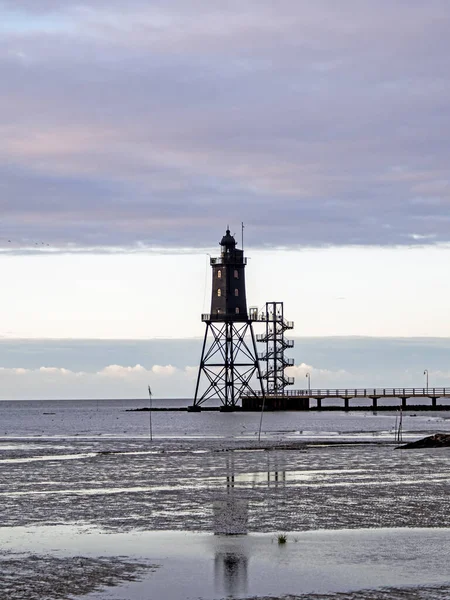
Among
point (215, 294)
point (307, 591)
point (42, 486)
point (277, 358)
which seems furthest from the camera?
point (277, 358)

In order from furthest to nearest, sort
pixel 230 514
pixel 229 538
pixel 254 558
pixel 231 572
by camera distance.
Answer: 1. pixel 230 514
2. pixel 229 538
3. pixel 254 558
4. pixel 231 572

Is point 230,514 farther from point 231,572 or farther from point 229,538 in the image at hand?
point 231,572

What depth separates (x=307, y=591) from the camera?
16.7 metres

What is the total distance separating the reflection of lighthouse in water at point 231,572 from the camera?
1691 centimetres

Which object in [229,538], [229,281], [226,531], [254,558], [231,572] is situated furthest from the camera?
[229,281]

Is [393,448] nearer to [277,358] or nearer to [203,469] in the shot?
[203,469]

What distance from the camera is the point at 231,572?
59.8 ft

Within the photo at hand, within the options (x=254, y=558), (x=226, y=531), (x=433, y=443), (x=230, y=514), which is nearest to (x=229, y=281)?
(x=433, y=443)

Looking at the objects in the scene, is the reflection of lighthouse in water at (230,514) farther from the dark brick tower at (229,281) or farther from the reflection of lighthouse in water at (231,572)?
the dark brick tower at (229,281)

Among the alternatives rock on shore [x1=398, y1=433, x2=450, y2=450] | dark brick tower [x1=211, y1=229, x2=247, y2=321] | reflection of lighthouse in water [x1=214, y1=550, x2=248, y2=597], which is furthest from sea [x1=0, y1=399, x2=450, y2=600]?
dark brick tower [x1=211, y1=229, x2=247, y2=321]

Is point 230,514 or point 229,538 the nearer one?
point 229,538

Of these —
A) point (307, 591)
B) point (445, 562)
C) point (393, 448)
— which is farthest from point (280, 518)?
point (393, 448)

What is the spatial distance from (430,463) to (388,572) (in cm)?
2531

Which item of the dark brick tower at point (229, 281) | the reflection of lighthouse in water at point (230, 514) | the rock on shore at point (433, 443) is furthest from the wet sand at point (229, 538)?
the dark brick tower at point (229, 281)
